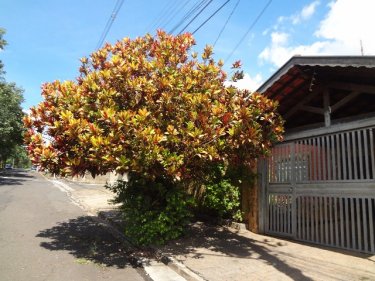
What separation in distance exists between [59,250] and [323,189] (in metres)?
6.45

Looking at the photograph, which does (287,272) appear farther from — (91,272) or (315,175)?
(91,272)

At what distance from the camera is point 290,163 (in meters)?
9.26

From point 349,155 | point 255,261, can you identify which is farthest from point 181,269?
point 349,155

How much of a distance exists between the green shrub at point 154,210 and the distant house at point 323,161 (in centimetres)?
265

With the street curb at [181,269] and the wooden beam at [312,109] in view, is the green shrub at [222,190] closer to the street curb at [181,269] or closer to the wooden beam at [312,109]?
the wooden beam at [312,109]

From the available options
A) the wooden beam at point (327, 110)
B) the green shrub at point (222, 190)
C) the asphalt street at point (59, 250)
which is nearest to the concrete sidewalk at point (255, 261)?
the asphalt street at point (59, 250)

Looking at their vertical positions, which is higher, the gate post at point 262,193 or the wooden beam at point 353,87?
the wooden beam at point 353,87

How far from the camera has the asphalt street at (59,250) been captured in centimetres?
661

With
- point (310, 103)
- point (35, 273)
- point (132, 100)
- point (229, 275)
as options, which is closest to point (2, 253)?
point (35, 273)

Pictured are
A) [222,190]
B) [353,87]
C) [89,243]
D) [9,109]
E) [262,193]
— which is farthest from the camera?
[9,109]

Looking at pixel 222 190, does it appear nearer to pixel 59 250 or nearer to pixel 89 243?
pixel 89 243

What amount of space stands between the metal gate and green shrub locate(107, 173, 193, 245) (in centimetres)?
262

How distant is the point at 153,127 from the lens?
7020 mm

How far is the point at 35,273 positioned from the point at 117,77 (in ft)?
13.7
